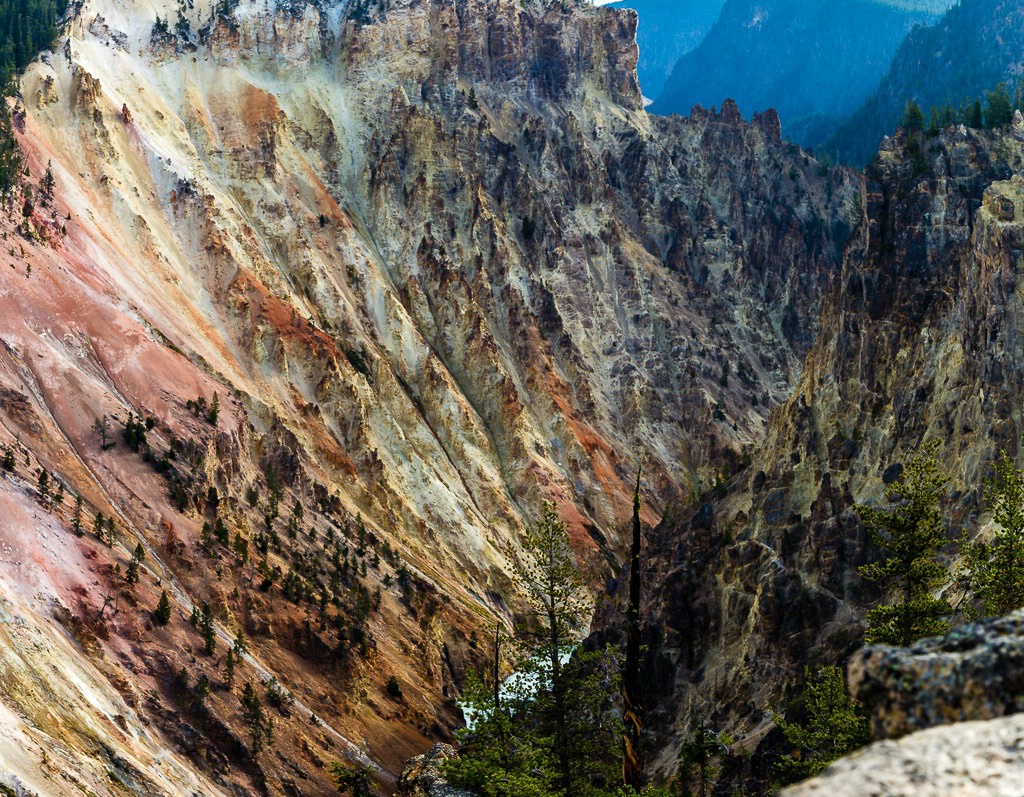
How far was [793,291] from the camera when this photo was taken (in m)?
148

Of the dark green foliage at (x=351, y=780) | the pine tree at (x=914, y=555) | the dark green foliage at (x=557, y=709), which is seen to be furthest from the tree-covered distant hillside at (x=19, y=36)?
the pine tree at (x=914, y=555)

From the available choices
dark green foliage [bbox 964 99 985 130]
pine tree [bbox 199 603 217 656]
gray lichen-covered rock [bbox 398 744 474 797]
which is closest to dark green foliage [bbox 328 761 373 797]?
gray lichen-covered rock [bbox 398 744 474 797]

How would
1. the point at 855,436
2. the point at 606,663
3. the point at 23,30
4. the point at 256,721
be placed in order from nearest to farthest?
the point at 606,663 < the point at 256,721 < the point at 855,436 < the point at 23,30

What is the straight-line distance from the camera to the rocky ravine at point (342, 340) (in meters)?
58.8

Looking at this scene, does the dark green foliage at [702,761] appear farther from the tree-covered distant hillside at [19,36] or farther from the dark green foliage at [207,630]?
the tree-covered distant hillside at [19,36]

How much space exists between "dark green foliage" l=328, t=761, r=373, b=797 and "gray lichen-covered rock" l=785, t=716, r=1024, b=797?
47.3 m

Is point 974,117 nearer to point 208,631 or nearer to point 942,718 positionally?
point 208,631

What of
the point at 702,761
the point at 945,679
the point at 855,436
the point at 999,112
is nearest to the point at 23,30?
the point at 855,436

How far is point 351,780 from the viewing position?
54.8 metres

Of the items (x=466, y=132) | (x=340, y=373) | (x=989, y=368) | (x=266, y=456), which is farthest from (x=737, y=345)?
(x=989, y=368)

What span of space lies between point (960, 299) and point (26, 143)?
72.9 metres

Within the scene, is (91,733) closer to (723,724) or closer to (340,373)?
(723,724)

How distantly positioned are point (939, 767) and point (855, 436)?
199 ft

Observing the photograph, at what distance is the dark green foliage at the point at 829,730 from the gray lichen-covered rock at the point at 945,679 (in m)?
17.9
